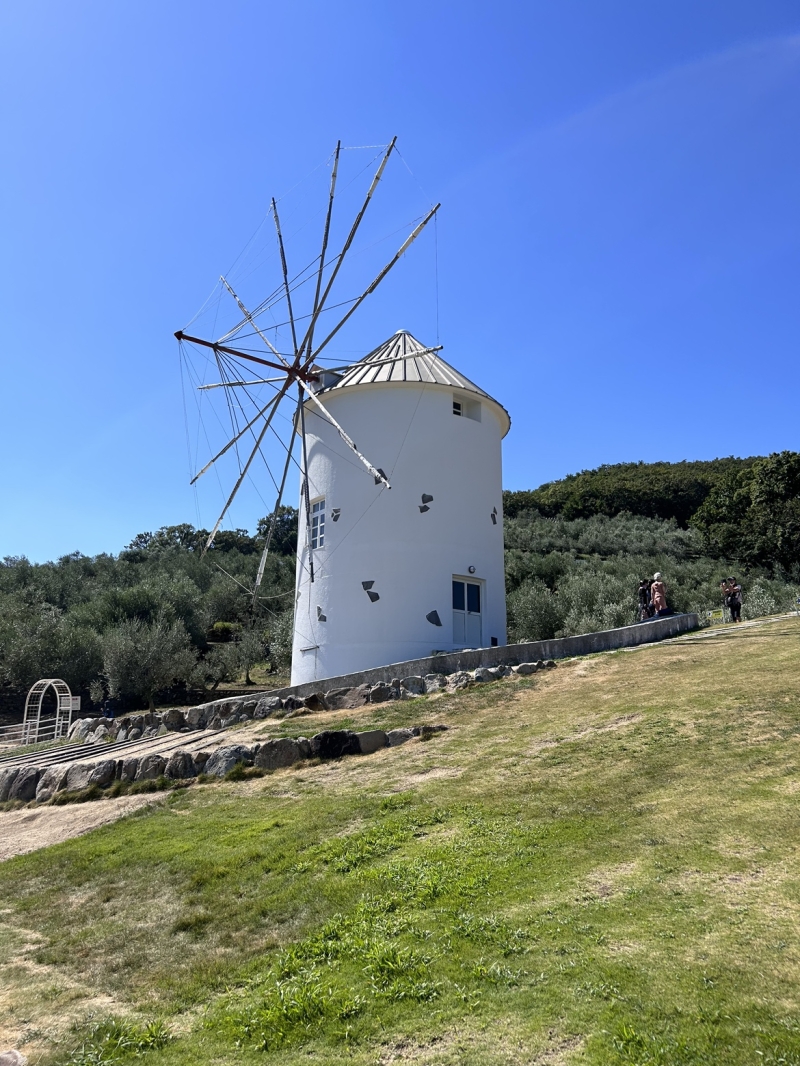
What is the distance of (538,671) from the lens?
14852 mm

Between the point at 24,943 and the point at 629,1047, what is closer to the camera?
the point at 629,1047

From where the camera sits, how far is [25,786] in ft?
43.5

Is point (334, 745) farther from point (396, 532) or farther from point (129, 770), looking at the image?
point (396, 532)

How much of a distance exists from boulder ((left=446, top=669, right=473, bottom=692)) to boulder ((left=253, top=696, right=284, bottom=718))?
128 inches

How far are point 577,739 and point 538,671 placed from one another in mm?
4832

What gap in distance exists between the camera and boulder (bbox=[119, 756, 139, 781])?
12.4 metres

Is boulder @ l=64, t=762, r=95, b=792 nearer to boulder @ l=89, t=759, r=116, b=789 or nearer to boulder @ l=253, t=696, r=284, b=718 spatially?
boulder @ l=89, t=759, r=116, b=789

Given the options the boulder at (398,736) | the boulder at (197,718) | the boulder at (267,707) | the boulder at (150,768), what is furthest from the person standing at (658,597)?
the boulder at (150,768)

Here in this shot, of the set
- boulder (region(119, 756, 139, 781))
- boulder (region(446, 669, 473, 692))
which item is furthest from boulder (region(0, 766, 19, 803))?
boulder (region(446, 669, 473, 692))

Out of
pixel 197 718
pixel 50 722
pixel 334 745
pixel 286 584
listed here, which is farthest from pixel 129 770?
pixel 286 584

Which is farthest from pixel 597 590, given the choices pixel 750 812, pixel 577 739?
pixel 750 812

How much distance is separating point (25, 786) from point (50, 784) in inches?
21.5

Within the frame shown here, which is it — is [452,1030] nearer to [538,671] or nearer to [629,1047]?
[629,1047]

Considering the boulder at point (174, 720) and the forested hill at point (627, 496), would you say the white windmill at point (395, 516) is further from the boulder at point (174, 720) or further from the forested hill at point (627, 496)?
the forested hill at point (627, 496)
